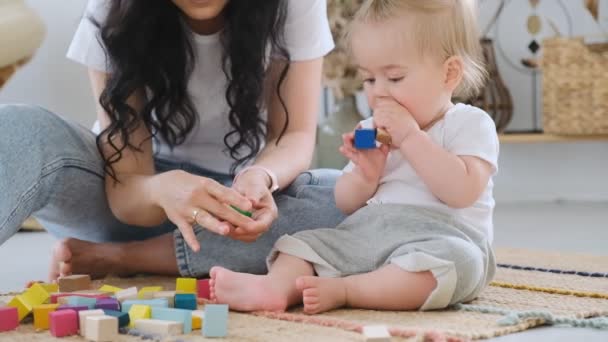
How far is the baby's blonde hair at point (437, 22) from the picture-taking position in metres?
1.21

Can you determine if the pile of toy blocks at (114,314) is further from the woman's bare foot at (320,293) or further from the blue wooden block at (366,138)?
the blue wooden block at (366,138)

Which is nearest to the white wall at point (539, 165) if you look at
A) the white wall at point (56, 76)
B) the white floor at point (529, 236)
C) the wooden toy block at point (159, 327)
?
the white wall at point (56, 76)

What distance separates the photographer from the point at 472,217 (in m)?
1.22

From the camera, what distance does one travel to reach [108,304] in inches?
42.5

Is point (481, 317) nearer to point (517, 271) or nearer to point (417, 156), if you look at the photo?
point (417, 156)

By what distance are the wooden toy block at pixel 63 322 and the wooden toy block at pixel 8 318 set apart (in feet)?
0.20

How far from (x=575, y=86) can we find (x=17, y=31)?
229 centimetres

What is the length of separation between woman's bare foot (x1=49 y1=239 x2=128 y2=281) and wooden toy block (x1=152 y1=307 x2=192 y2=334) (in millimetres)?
476

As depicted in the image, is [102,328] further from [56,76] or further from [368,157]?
[56,76]

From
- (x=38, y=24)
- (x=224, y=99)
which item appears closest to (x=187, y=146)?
(x=224, y=99)

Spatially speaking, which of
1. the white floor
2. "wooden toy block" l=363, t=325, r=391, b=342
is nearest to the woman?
the white floor

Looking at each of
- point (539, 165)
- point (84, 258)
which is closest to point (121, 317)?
point (84, 258)

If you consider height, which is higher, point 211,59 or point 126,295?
point 211,59

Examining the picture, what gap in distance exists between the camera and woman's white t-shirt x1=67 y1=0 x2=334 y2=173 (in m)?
1.42
